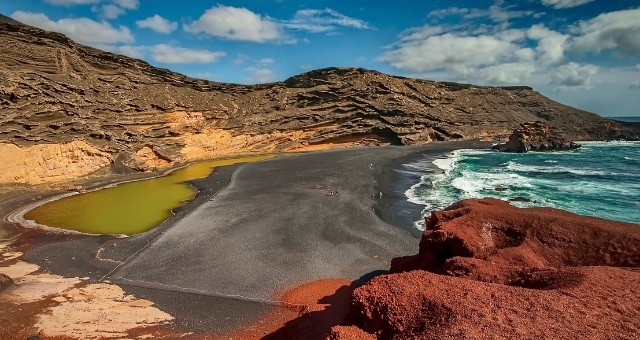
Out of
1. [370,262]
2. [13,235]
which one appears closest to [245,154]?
[13,235]

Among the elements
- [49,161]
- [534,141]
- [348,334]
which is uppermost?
[534,141]

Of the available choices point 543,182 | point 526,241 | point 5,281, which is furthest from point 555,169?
point 5,281

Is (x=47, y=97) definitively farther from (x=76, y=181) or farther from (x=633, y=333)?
(x=633, y=333)

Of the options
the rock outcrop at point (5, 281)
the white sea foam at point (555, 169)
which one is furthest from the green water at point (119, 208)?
the white sea foam at point (555, 169)

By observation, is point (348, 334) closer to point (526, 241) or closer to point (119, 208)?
point (526, 241)

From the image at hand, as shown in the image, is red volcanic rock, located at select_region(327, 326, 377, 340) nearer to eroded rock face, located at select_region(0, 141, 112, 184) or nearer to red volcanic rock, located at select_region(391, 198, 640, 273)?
red volcanic rock, located at select_region(391, 198, 640, 273)

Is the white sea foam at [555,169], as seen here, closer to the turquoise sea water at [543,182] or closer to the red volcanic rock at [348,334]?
the turquoise sea water at [543,182]
